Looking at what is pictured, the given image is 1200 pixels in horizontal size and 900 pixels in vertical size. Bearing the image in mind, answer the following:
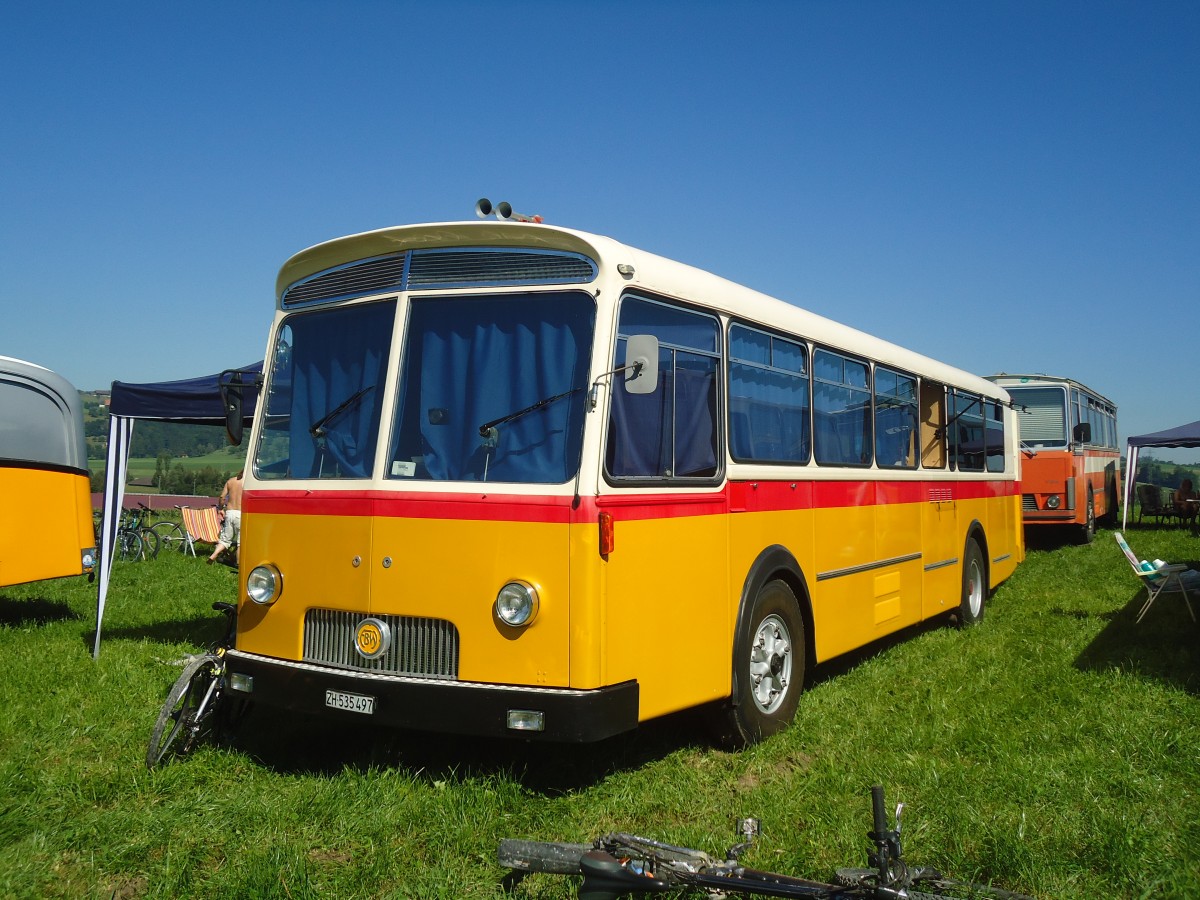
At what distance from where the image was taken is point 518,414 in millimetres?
5020

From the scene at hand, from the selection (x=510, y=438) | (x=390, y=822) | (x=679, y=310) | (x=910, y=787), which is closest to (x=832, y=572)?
(x=910, y=787)

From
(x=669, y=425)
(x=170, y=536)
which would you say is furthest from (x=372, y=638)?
(x=170, y=536)

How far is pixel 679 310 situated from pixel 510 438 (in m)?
1.26

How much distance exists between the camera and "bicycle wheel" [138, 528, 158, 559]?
1894cm

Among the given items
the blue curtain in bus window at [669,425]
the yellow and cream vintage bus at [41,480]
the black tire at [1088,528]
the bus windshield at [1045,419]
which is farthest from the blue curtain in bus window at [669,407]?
the black tire at [1088,528]

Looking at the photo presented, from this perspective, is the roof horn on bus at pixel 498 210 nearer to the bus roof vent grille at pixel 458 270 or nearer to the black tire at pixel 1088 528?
the bus roof vent grille at pixel 458 270

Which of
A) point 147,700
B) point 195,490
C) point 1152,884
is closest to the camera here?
point 1152,884

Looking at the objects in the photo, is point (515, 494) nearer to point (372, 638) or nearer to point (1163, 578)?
point (372, 638)

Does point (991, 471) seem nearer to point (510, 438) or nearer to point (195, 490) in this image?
point (510, 438)

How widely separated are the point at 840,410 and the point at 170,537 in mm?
16270

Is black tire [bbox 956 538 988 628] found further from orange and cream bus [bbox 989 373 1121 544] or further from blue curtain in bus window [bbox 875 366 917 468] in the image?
orange and cream bus [bbox 989 373 1121 544]

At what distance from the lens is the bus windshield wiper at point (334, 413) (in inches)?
214

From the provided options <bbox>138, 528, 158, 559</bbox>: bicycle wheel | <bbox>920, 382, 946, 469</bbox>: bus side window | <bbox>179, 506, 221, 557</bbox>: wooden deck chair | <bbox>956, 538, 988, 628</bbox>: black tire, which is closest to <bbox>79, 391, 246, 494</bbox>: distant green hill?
<bbox>179, 506, 221, 557</bbox>: wooden deck chair

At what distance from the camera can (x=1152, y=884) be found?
13.1 feet
